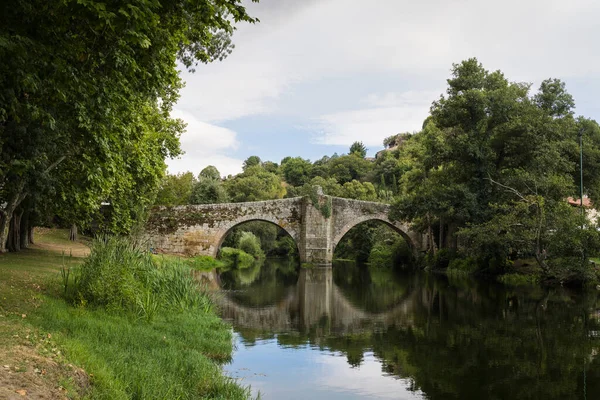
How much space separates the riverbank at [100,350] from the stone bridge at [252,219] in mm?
19745

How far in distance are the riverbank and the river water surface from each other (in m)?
0.81

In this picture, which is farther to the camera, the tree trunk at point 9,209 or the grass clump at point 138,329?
the tree trunk at point 9,209

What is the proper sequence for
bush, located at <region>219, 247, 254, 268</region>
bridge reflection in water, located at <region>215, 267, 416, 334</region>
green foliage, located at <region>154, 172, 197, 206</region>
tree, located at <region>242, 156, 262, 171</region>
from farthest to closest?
tree, located at <region>242, 156, 262, 171</region>, bush, located at <region>219, 247, 254, 268</region>, green foliage, located at <region>154, 172, 197, 206</region>, bridge reflection in water, located at <region>215, 267, 416, 334</region>

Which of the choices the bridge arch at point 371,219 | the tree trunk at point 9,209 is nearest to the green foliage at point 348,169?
the bridge arch at point 371,219

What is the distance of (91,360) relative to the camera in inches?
190

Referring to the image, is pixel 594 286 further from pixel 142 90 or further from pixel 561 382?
pixel 142 90

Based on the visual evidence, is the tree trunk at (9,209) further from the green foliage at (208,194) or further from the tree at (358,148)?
the tree at (358,148)

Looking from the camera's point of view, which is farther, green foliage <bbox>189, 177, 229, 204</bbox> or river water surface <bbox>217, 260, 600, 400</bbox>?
green foliage <bbox>189, 177, 229, 204</bbox>

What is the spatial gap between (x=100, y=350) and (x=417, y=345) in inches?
209

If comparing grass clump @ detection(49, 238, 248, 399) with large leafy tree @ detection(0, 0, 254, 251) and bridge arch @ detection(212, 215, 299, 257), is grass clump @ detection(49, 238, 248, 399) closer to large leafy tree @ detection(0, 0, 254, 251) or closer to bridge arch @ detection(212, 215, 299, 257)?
large leafy tree @ detection(0, 0, 254, 251)

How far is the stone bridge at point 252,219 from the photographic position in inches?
1126

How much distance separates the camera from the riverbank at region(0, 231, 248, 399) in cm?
419

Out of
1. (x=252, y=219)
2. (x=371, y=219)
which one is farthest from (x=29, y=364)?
(x=371, y=219)

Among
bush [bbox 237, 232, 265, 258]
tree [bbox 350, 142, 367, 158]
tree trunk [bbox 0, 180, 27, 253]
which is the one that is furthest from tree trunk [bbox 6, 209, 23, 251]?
tree [bbox 350, 142, 367, 158]
